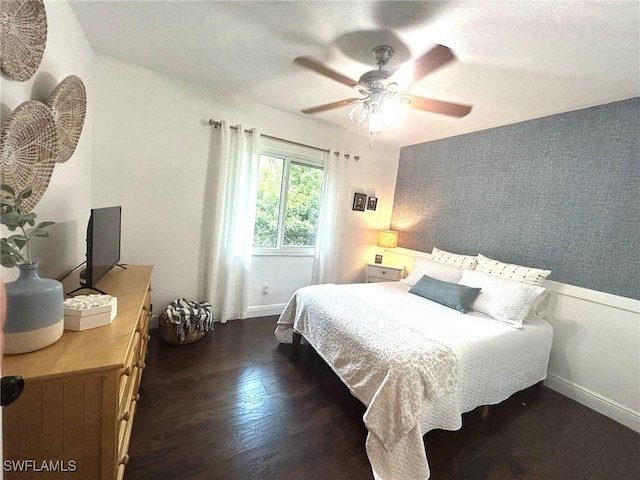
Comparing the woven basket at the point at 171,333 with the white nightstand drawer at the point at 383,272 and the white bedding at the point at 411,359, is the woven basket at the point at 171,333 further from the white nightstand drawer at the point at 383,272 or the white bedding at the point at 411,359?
the white nightstand drawer at the point at 383,272

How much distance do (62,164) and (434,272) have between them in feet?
10.1

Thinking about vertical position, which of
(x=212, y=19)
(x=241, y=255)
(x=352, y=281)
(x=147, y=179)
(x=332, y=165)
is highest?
(x=212, y=19)

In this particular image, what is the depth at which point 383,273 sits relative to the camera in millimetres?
3596

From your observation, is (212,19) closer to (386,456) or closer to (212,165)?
(212,165)

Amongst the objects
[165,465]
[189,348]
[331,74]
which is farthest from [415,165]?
[165,465]

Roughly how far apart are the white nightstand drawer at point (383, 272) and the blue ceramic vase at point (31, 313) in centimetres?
311

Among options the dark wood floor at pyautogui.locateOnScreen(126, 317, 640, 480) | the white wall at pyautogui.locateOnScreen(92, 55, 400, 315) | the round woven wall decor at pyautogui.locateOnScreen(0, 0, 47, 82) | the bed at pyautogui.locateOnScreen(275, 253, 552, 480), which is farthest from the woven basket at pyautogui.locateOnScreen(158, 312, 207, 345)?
the round woven wall decor at pyautogui.locateOnScreen(0, 0, 47, 82)

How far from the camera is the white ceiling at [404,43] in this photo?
4.47 feet

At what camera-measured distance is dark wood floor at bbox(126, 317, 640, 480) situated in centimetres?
140

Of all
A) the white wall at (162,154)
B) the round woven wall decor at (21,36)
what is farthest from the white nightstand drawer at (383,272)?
the round woven wall decor at (21,36)

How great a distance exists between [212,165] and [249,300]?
153 cm

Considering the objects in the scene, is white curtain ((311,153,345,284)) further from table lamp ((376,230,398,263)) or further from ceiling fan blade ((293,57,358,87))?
ceiling fan blade ((293,57,358,87))

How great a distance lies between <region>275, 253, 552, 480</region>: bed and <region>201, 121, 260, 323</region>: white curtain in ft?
2.79

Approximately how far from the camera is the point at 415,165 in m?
3.64
